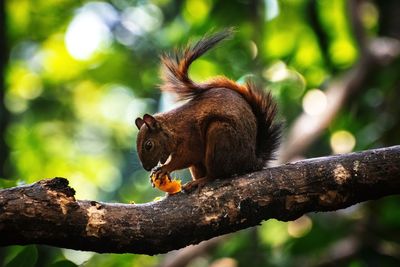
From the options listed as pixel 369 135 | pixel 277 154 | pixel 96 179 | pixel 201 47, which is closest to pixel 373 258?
pixel 369 135

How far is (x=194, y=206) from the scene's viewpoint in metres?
2.82

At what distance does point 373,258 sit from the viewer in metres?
5.42

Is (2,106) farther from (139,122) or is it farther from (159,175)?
(159,175)

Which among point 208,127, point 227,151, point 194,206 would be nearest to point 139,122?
point 208,127

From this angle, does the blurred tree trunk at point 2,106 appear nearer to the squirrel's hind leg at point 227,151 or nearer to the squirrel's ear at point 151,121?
the squirrel's ear at point 151,121

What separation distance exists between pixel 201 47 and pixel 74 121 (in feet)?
18.9

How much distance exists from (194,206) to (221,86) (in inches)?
47.1

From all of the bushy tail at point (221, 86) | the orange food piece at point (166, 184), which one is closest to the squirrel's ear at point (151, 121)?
the bushy tail at point (221, 86)

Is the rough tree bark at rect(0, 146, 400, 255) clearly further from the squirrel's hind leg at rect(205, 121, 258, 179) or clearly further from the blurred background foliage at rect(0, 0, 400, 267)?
the blurred background foliage at rect(0, 0, 400, 267)

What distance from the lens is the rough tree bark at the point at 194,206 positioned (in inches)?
94.8

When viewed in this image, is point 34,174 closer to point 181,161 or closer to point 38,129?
point 38,129

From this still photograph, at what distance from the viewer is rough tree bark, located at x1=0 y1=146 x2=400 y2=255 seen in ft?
7.90

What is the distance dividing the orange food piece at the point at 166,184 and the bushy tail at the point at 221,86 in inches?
20.7

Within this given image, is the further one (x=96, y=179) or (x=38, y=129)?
(x=96, y=179)
